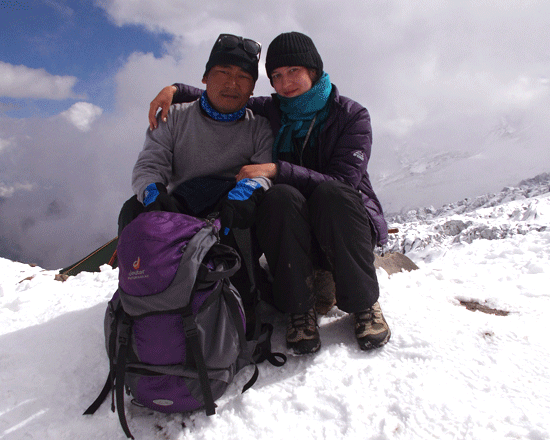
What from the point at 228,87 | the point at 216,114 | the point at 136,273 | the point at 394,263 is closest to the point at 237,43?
the point at 228,87

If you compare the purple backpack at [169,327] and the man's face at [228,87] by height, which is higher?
the man's face at [228,87]

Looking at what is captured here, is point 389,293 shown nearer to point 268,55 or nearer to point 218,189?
point 218,189

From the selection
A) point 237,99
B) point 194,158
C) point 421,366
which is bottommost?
point 421,366

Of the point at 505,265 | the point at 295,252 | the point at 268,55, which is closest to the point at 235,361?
the point at 295,252

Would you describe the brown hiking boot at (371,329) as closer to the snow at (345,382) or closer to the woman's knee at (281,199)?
the snow at (345,382)

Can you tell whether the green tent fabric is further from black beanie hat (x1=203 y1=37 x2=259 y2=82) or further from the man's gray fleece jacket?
black beanie hat (x1=203 y1=37 x2=259 y2=82)

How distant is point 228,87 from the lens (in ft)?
8.98

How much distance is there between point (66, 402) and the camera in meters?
1.89

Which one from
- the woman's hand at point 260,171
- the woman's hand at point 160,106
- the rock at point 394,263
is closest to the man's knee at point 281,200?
the woman's hand at point 260,171

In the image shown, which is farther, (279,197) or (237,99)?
(237,99)

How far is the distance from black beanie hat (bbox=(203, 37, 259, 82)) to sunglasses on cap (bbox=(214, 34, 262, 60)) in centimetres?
1

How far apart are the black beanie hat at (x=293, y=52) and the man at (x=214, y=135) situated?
7.5 inches

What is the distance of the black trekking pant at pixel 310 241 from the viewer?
2127 mm

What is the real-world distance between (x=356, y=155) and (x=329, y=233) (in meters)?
0.73
